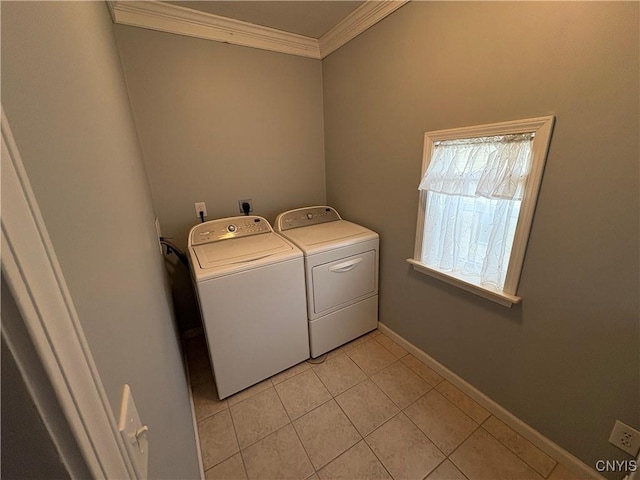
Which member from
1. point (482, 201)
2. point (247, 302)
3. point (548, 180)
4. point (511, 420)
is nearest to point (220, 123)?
point (247, 302)

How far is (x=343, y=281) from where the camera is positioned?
1.92 metres

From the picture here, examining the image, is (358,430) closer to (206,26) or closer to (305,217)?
(305,217)

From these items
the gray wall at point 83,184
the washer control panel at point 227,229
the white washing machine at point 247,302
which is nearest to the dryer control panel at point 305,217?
the washer control panel at point 227,229

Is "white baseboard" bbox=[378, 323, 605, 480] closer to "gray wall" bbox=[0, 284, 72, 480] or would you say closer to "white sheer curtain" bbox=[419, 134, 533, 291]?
"white sheer curtain" bbox=[419, 134, 533, 291]

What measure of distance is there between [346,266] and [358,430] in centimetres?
99

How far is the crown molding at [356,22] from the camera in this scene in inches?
61.2

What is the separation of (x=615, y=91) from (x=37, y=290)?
1.55 m

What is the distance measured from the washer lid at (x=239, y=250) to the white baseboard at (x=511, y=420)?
1.25 metres

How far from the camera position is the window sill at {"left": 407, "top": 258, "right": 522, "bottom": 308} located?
4.29 feet

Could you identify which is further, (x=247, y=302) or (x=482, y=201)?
(x=247, y=302)

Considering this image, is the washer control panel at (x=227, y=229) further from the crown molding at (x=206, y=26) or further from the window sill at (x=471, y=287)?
the crown molding at (x=206, y=26)

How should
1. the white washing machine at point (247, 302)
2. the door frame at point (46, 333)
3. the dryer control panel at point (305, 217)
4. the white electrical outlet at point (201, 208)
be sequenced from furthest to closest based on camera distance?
the dryer control panel at point (305, 217) → the white electrical outlet at point (201, 208) → the white washing machine at point (247, 302) → the door frame at point (46, 333)

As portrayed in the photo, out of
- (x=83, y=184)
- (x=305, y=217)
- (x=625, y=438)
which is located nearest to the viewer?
(x=83, y=184)

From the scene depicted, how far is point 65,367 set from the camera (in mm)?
249
